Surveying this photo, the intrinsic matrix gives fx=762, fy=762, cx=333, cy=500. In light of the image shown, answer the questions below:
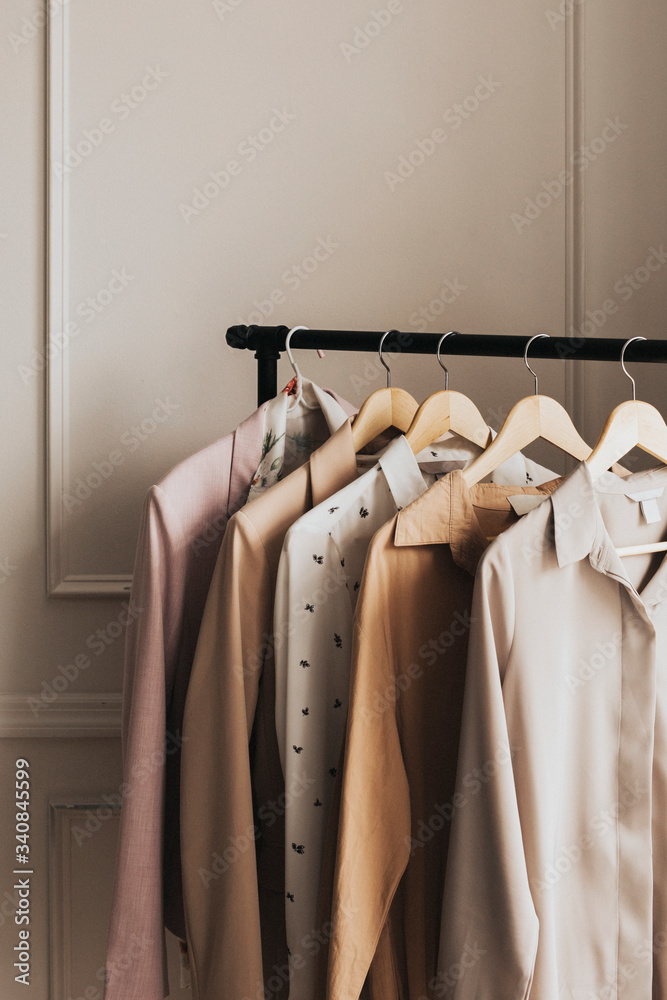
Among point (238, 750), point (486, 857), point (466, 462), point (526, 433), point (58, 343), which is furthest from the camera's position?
point (58, 343)

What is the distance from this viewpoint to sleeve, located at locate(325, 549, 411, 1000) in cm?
72

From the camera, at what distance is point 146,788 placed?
87 centimetres

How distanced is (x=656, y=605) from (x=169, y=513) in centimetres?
56

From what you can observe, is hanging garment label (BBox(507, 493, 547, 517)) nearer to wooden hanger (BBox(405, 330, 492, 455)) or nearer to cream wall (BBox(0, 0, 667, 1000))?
wooden hanger (BBox(405, 330, 492, 455))

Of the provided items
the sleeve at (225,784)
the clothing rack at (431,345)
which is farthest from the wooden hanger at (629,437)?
the sleeve at (225,784)

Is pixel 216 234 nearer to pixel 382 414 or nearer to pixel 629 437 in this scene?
pixel 382 414

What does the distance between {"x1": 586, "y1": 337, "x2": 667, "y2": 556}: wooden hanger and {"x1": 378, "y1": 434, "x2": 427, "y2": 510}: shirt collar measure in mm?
192

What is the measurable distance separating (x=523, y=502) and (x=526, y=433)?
0.34 ft

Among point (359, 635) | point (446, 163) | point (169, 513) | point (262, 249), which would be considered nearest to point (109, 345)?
point (262, 249)

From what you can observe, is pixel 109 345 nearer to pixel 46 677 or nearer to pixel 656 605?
pixel 46 677

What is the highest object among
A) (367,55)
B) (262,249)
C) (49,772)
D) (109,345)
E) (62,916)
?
(367,55)

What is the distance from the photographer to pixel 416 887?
31.8 inches

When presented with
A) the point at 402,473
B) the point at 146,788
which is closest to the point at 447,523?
the point at 402,473

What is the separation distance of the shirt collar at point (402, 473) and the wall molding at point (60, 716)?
807mm
